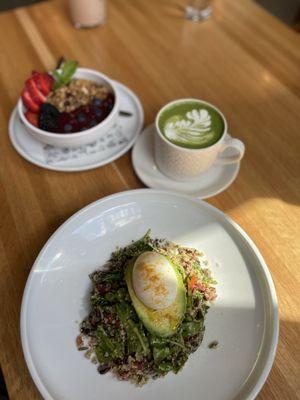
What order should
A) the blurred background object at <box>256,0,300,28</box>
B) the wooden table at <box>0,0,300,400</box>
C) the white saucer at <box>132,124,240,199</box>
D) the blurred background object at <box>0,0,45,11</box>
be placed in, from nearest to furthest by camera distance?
the wooden table at <box>0,0,300,400</box> < the white saucer at <box>132,124,240,199</box> < the blurred background object at <box>256,0,300,28</box> < the blurred background object at <box>0,0,45,11</box>

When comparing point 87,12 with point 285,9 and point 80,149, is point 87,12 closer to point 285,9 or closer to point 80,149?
point 80,149

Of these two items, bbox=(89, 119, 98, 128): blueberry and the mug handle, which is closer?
the mug handle

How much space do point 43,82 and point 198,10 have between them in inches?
34.9

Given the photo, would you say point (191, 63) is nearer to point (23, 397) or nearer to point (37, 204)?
point (37, 204)

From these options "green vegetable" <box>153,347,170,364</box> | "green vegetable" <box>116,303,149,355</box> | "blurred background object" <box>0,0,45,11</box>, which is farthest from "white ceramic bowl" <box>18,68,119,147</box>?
"blurred background object" <box>0,0,45,11</box>

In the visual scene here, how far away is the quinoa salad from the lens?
722 mm

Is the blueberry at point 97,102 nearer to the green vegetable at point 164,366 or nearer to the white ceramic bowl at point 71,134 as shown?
the white ceramic bowl at point 71,134

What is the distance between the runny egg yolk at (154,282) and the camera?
0.71 m

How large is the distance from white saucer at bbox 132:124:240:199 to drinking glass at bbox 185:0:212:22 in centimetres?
88

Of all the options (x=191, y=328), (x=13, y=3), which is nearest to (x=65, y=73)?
(x=191, y=328)

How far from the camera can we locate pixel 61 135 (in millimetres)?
992

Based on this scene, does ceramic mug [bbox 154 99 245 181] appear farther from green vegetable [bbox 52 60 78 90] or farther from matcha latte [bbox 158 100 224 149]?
green vegetable [bbox 52 60 78 90]

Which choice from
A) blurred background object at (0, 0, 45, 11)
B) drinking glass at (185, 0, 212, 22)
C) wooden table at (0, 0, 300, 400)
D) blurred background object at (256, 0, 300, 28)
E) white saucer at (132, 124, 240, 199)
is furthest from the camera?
blurred background object at (0, 0, 45, 11)

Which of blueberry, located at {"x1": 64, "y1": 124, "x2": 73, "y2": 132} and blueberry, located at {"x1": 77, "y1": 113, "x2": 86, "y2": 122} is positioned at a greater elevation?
blueberry, located at {"x1": 77, "y1": 113, "x2": 86, "y2": 122}
